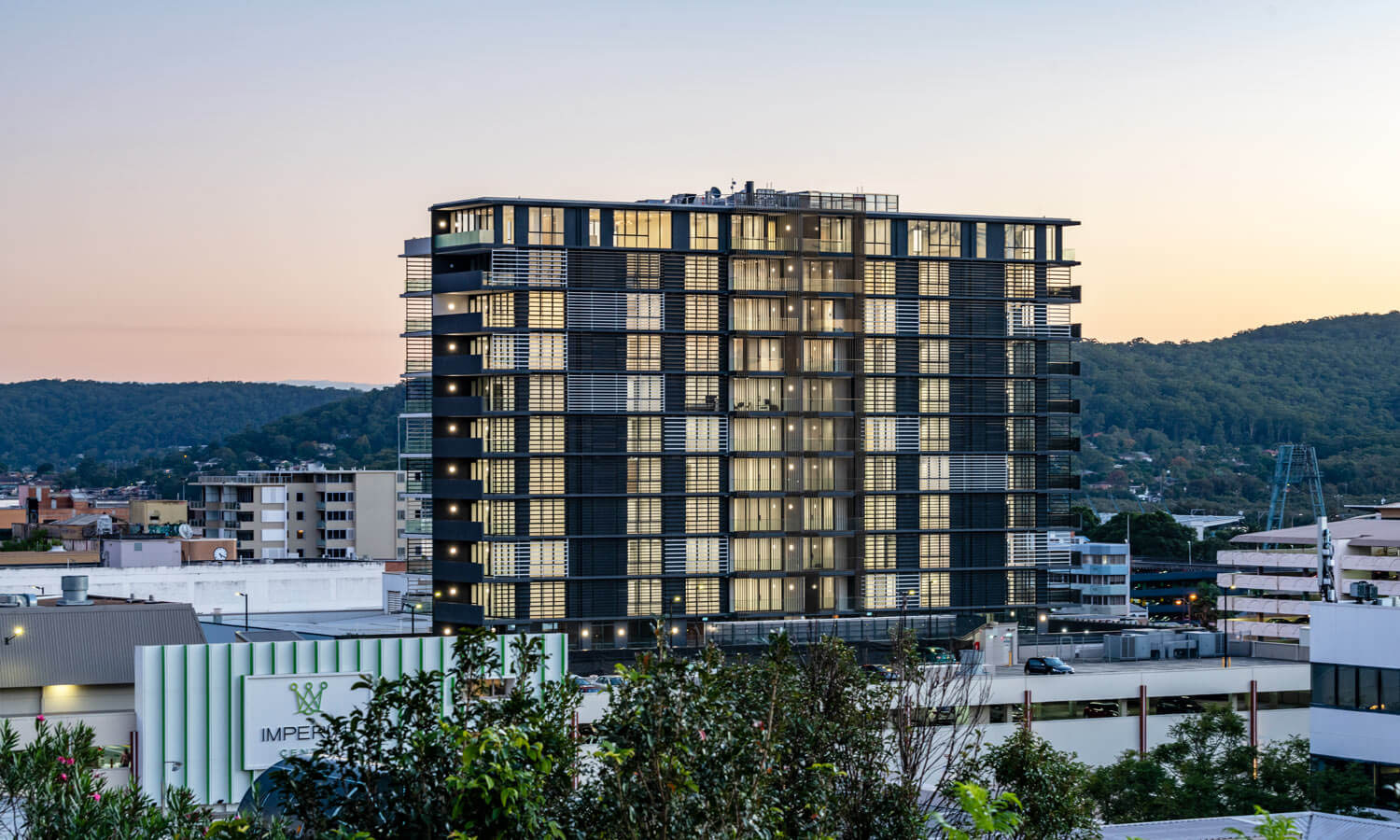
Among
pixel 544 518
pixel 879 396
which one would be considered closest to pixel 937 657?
pixel 879 396

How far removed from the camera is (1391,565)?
149 m

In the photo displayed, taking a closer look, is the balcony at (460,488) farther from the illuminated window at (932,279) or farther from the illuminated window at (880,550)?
the illuminated window at (932,279)

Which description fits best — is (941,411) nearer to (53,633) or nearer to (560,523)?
(560,523)

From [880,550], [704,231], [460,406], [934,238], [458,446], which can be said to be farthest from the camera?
[934,238]

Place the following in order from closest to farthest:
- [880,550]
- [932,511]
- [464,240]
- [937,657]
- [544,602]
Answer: [937,657] → [544,602] → [464,240] → [880,550] → [932,511]

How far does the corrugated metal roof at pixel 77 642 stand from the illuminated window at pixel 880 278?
4754 centimetres

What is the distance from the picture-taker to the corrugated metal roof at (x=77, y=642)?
217 feet

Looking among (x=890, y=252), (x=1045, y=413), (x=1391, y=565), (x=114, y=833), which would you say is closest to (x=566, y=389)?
(x=890, y=252)

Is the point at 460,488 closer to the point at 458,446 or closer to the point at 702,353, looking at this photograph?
the point at 458,446

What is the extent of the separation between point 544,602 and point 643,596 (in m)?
5.58

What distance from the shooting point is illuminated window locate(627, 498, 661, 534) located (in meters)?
98.0

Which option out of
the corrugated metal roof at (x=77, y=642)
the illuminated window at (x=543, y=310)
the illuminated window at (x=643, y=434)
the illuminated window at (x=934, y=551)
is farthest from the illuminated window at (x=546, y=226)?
the corrugated metal roof at (x=77, y=642)

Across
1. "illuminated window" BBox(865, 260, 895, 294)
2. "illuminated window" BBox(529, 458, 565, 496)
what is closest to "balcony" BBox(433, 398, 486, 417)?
"illuminated window" BBox(529, 458, 565, 496)

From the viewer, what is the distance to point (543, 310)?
96.4m
